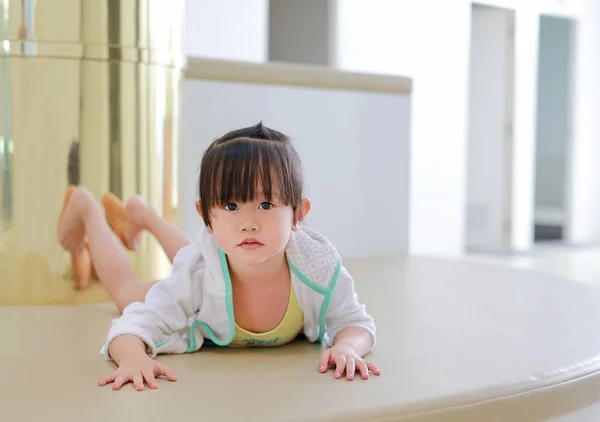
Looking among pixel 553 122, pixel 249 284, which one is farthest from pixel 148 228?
pixel 553 122

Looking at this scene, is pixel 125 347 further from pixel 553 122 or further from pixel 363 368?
pixel 553 122

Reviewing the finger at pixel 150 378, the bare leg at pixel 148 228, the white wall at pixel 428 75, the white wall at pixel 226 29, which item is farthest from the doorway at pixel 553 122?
the finger at pixel 150 378

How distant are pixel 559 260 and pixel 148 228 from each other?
395cm

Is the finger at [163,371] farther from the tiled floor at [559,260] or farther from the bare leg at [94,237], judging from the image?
the tiled floor at [559,260]

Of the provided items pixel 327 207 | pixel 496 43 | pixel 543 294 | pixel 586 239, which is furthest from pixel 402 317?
pixel 586 239

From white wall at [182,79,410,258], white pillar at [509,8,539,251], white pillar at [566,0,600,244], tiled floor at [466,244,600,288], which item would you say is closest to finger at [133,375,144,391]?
white wall at [182,79,410,258]

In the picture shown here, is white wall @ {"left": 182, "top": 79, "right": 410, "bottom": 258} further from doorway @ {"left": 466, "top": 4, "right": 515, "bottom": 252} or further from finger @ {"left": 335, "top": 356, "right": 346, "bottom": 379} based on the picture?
doorway @ {"left": 466, "top": 4, "right": 515, "bottom": 252}

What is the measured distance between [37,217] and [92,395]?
2.09ft

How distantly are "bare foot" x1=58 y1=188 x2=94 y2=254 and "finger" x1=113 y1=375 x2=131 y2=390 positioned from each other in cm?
58

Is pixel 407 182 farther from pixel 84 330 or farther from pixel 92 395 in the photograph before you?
pixel 92 395

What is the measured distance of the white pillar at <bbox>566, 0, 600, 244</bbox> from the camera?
6.10m

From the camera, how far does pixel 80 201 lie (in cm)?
139

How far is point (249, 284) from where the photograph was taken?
1.03 meters

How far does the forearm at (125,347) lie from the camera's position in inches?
36.2
